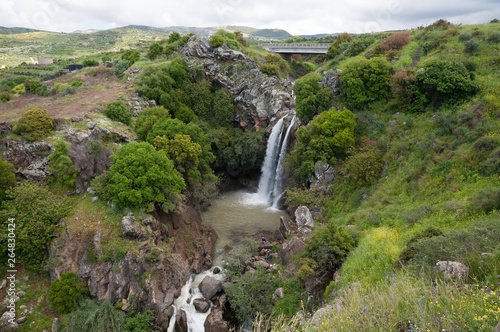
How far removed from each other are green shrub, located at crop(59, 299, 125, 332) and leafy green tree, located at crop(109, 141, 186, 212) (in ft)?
23.8

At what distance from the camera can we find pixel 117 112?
2906cm

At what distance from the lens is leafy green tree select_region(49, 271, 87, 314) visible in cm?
1714

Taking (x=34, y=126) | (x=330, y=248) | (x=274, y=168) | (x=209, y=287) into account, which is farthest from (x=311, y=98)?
(x=34, y=126)

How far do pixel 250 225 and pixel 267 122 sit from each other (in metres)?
16.5

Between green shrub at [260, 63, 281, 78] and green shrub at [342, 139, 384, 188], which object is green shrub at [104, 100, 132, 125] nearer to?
green shrub at [260, 63, 281, 78]

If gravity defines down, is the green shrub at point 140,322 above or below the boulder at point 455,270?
below

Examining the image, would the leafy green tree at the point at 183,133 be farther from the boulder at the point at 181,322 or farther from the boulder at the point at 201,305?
the boulder at the point at 181,322

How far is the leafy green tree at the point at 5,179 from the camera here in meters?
19.6

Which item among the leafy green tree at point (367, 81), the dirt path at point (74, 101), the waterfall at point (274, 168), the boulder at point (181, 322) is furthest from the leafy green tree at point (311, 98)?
the boulder at point (181, 322)

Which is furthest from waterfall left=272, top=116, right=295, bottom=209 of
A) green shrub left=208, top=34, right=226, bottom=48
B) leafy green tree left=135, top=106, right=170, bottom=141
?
green shrub left=208, top=34, right=226, bottom=48

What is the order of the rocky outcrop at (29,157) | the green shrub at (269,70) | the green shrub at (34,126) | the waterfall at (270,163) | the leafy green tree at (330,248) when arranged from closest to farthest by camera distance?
the leafy green tree at (330,248)
the rocky outcrop at (29,157)
the green shrub at (34,126)
the waterfall at (270,163)
the green shrub at (269,70)

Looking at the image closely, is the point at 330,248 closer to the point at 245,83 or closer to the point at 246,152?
the point at 246,152

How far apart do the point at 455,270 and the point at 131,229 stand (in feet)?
63.6

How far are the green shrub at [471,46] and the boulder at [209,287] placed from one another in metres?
33.0
